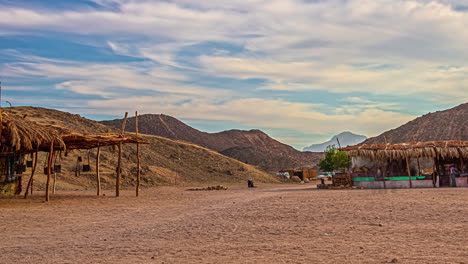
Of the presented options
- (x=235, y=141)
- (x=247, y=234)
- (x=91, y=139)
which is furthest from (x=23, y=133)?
(x=235, y=141)

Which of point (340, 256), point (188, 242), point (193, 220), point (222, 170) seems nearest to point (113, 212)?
point (193, 220)

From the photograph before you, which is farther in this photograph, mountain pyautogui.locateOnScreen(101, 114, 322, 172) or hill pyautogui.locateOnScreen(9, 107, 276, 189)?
mountain pyautogui.locateOnScreen(101, 114, 322, 172)

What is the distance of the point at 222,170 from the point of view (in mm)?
→ 48281

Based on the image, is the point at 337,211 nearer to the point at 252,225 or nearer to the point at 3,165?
the point at 252,225

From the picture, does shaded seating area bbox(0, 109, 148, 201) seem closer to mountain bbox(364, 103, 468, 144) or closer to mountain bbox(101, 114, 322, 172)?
mountain bbox(101, 114, 322, 172)

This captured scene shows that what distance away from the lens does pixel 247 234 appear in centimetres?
1010

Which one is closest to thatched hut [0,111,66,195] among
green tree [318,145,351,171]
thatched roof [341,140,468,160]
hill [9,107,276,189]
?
hill [9,107,276,189]

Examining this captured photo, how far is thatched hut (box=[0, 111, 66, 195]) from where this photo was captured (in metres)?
18.1

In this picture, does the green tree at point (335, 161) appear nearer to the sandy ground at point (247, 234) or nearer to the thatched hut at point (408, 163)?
the thatched hut at point (408, 163)

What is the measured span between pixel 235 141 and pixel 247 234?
101 m

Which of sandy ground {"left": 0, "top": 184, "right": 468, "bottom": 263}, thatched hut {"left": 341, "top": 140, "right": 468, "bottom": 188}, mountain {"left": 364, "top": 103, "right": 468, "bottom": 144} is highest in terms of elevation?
mountain {"left": 364, "top": 103, "right": 468, "bottom": 144}

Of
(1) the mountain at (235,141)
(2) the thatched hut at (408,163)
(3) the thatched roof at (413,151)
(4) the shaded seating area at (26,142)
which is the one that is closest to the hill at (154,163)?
(4) the shaded seating area at (26,142)

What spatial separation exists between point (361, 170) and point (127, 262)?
2337cm

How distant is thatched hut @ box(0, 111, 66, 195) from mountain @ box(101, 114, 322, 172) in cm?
4718
